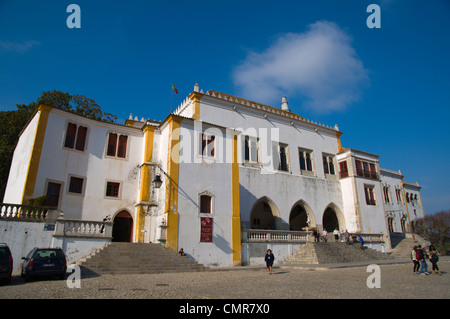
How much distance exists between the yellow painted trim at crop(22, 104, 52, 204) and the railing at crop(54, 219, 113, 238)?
4.07m

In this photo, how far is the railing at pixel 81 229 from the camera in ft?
47.4

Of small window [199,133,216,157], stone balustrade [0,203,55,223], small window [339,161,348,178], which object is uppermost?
small window [339,161,348,178]

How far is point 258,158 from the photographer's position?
86.5 feet

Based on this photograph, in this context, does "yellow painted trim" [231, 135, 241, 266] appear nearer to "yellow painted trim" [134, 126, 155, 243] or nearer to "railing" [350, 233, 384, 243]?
"yellow painted trim" [134, 126, 155, 243]

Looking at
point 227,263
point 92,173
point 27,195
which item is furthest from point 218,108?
point 27,195

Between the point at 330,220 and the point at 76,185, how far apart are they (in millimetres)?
23811

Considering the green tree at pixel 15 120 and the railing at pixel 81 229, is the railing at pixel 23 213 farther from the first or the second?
the green tree at pixel 15 120

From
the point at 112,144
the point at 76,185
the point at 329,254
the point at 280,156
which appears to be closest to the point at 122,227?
the point at 76,185

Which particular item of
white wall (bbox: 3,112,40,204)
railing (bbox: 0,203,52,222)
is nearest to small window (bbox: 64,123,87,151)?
white wall (bbox: 3,112,40,204)

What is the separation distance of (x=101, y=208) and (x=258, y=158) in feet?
43.6

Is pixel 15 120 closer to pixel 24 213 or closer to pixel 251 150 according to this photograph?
pixel 24 213

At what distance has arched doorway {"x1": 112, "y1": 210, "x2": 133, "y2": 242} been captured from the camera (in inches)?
804

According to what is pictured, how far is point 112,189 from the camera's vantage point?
820 inches
